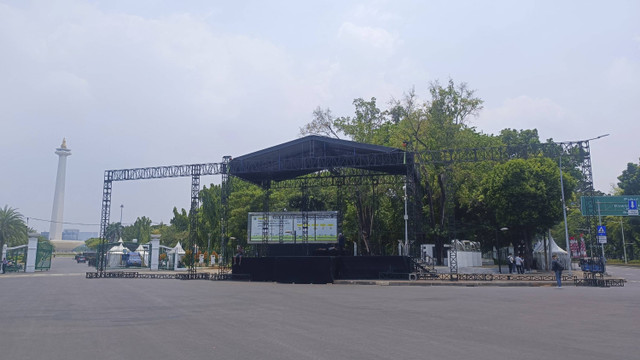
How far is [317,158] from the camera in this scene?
2922cm

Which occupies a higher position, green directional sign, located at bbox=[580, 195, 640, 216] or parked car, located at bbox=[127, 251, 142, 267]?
green directional sign, located at bbox=[580, 195, 640, 216]

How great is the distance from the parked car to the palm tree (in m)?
12.4

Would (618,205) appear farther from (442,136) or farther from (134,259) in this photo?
(134,259)

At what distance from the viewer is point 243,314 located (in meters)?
11.5

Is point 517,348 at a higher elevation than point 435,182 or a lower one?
lower

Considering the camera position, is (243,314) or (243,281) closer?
(243,314)

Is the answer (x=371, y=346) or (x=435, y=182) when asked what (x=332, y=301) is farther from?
(x=435, y=182)

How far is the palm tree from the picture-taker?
49.6m

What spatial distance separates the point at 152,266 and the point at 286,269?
2530 cm

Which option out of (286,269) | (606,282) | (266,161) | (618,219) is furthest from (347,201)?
(618,219)

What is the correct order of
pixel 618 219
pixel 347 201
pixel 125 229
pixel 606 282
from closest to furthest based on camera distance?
pixel 606 282, pixel 347 201, pixel 618 219, pixel 125 229

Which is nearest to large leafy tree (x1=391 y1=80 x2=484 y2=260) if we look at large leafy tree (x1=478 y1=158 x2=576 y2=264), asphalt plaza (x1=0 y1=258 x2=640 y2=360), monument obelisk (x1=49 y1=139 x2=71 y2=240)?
large leafy tree (x1=478 y1=158 x2=576 y2=264)

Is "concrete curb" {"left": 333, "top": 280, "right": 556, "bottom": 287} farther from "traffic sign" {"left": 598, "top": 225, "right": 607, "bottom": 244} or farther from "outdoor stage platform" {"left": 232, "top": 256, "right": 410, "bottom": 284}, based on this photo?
"traffic sign" {"left": 598, "top": 225, "right": 607, "bottom": 244}

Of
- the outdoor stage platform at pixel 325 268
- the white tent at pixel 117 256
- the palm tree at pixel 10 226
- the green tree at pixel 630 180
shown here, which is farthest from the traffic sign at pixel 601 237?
the palm tree at pixel 10 226
